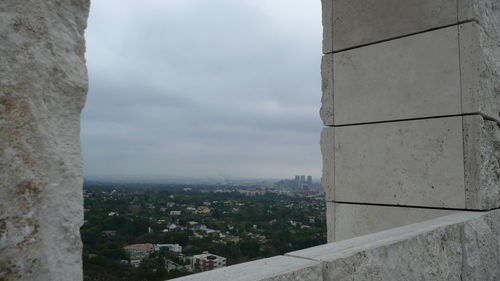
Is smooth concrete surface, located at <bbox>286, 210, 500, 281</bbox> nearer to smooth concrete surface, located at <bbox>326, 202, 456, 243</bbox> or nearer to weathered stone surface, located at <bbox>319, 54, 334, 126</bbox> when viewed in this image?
smooth concrete surface, located at <bbox>326, 202, 456, 243</bbox>

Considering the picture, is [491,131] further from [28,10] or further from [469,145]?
[28,10]

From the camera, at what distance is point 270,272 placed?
142cm

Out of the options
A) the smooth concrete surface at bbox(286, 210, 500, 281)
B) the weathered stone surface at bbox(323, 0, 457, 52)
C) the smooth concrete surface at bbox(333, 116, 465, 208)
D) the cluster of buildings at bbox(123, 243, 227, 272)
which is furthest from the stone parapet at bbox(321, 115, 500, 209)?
the cluster of buildings at bbox(123, 243, 227, 272)

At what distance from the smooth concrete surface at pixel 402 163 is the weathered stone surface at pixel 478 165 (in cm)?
5

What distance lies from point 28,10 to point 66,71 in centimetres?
17

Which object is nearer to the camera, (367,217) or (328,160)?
(367,217)

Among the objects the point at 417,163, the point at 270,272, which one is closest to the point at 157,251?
the point at 417,163

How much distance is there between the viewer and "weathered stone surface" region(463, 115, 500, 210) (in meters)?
3.07

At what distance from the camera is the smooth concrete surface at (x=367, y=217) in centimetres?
340

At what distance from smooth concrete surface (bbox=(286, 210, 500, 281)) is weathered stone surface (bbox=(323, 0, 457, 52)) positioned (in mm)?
1640

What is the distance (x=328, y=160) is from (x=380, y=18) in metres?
1.44

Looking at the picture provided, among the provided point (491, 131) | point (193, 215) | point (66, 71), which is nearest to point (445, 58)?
point (491, 131)

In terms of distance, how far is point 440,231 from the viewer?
2373mm

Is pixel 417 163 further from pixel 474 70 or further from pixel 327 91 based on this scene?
pixel 327 91
